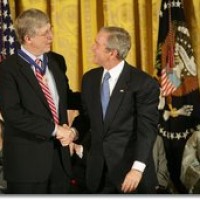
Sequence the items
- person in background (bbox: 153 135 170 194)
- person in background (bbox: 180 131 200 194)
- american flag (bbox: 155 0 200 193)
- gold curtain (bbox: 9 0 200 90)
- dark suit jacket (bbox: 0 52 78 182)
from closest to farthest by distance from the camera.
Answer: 1. dark suit jacket (bbox: 0 52 78 182)
2. person in background (bbox: 180 131 200 194)
3. person in background (bbox: 153 135 170 194)
4. american flag (bbox: 155 0 200 193)
5. gold curtain (bbox: 9 0 200 90)

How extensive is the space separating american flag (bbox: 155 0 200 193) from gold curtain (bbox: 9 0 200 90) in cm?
23

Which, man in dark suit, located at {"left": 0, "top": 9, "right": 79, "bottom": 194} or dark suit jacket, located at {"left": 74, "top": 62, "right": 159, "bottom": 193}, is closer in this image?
man in dark suit, located at {"left": 0, "top": 9, "right": 79, "bottom": 194}

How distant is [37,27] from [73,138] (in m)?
0.59

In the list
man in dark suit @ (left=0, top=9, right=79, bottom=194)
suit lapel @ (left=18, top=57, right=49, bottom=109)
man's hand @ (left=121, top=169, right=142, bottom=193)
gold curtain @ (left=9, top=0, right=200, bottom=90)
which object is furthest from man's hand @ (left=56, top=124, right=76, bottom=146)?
gold curtain @ (left=9, top=0, right=200, bottom=90)

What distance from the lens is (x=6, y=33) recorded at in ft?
13.0

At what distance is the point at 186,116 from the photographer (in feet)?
12.9

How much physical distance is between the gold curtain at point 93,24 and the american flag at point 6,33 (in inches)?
7.1

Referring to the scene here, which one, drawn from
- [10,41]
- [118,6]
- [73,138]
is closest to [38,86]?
[73,138]

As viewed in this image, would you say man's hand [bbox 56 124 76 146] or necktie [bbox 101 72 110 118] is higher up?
necktie [bbox 101 72 110 118]

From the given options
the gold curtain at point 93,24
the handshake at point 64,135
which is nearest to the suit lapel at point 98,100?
the handshake at point 64,135

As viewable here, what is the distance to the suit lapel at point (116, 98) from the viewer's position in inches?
93.7

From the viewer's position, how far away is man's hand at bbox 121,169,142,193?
232cm

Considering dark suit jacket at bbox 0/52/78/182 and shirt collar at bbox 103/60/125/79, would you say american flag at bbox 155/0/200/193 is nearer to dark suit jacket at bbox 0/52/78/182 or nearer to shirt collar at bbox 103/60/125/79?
shirt collar at bbox 103/60/125/79

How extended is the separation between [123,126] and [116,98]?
0.15 m
